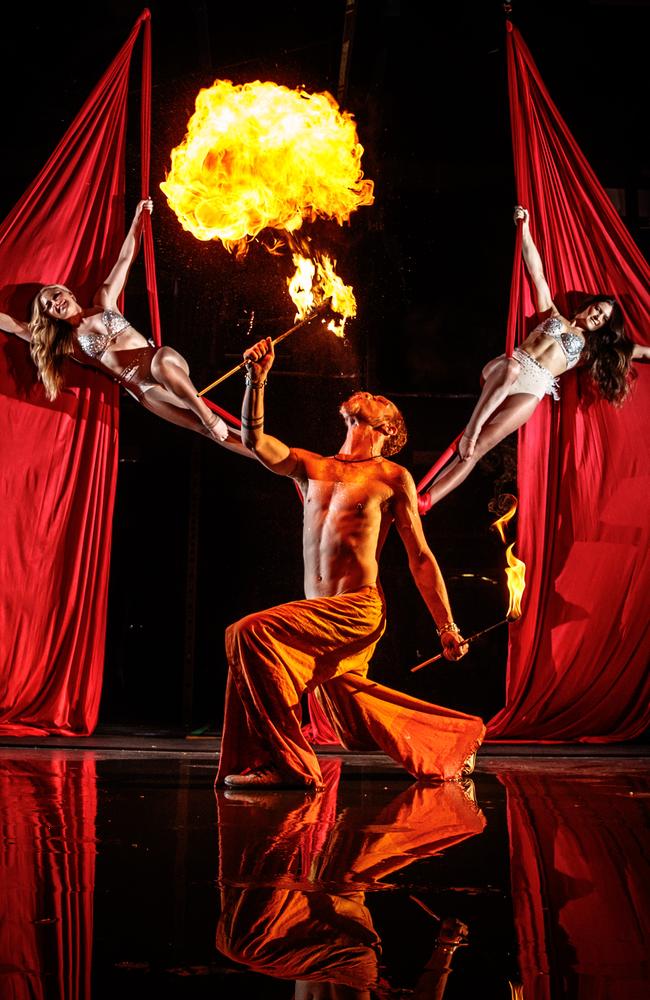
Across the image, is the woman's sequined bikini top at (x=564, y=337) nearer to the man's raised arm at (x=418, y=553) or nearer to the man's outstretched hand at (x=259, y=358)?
the man's raised arm at (x=418, y=553)

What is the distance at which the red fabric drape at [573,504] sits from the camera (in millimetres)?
5105

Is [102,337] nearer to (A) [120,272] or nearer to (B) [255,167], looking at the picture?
(A) [120,272]

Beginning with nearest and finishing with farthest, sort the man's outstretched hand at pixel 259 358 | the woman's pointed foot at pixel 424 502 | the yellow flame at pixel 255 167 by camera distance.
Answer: the man's outstretched hand at pixel 259 358 → the woman's pointed foot at pixel 424 502 → the yellow flame at pixel 255 167

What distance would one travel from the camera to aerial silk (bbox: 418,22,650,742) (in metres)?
5.11

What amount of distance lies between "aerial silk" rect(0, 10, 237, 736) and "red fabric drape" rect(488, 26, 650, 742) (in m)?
2.05

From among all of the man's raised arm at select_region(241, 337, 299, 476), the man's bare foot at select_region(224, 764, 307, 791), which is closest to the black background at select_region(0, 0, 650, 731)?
the man's raised arm at select_region(241, 337, 299, 476)

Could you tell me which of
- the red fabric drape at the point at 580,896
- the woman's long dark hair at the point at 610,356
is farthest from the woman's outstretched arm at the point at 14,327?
the red fabric drape at the point at 580,896

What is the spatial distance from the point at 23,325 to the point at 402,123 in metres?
2.87

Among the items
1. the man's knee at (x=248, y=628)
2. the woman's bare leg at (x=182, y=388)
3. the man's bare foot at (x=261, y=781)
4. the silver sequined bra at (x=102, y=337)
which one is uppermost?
the silver sequined bra at (x=102, y=337)

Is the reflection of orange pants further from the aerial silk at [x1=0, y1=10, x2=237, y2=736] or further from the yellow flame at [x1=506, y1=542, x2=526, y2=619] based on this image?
the aerial silk at [x1=0, y1=10, x2=237, y2=736]

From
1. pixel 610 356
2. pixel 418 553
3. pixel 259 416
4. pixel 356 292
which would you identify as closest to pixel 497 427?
pixel 610 356

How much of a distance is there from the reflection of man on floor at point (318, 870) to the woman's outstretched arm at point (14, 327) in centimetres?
277

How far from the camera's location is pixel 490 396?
5176 mm

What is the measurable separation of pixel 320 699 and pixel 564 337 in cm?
240
